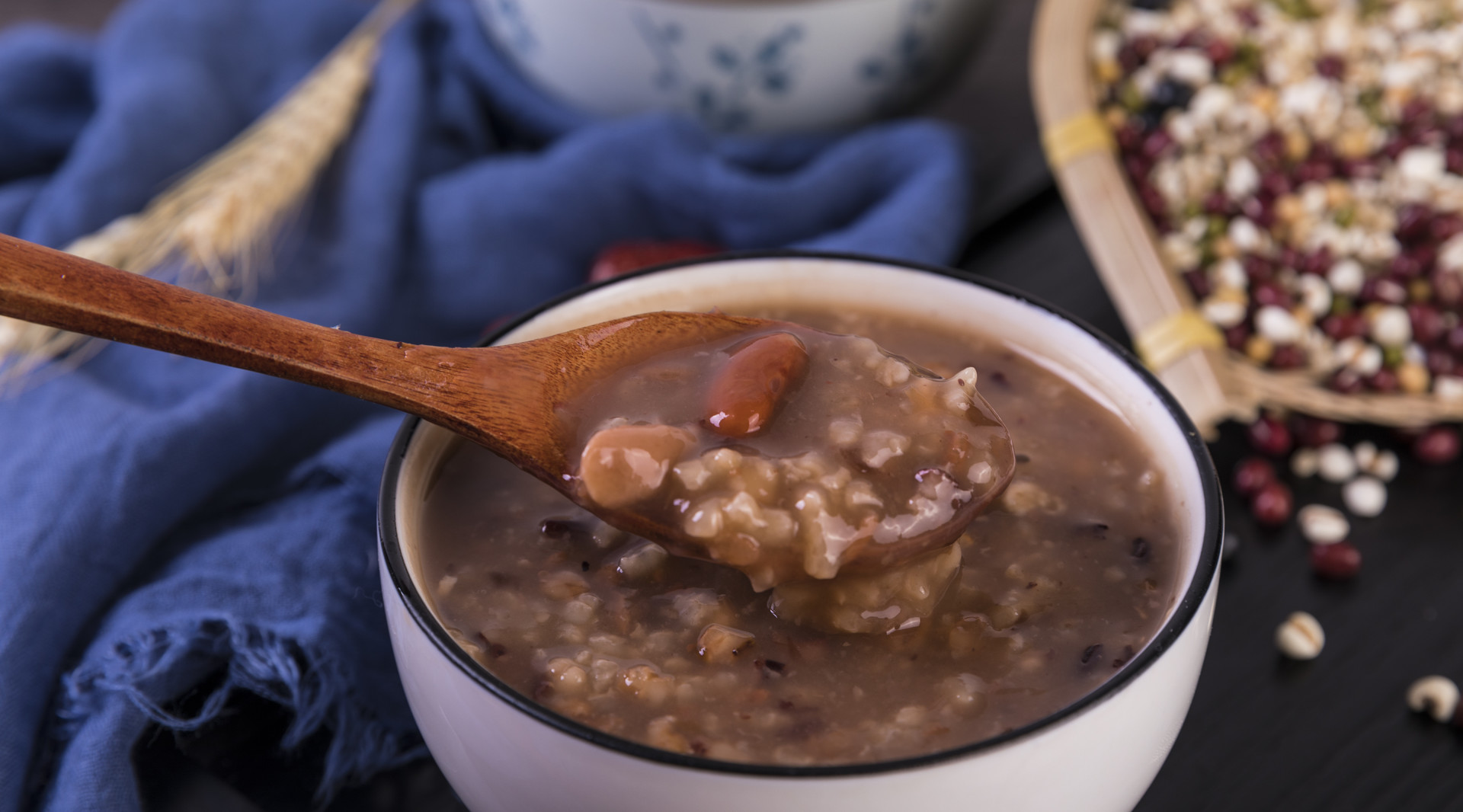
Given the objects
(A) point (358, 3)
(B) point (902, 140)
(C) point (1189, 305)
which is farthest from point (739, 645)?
(A) point (358, 3)

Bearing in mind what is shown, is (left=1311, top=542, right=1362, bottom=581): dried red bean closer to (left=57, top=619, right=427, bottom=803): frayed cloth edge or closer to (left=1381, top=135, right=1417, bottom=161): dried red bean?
(left=1381, top=135, right=1417, bottom=161): dried red bean

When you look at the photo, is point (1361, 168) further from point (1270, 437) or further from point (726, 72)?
point (726, 72)

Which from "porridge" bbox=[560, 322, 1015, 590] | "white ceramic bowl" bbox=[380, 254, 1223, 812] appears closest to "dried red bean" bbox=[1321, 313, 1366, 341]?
"white ceramic bowl" bbox=[380, 254, 1223, 812]

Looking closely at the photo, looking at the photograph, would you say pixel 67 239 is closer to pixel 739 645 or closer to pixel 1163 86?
pixel 739 645

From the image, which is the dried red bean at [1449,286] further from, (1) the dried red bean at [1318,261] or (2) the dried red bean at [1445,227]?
(1) the dried red bean at [1318,261]

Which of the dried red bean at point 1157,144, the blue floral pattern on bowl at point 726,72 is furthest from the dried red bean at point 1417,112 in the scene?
the blue floral pattern on bowl at point 726,72

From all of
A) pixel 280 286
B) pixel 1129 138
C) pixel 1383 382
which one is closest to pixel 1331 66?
pixel 1129 138
